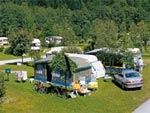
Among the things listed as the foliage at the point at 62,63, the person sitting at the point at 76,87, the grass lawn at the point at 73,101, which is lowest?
the grass lawn at the point at 73,101

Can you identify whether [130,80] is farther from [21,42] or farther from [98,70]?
[21,42]

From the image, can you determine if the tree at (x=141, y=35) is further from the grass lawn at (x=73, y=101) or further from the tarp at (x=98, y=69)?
the grass lawn at (x=73, y=101)

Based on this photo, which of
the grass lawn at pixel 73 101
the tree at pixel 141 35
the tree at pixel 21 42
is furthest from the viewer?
the tree at pixel 141 35

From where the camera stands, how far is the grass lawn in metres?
22.6

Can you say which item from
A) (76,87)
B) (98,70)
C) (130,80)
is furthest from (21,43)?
(130,80)

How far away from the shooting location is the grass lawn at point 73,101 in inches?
890

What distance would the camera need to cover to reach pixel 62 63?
88.9 feet

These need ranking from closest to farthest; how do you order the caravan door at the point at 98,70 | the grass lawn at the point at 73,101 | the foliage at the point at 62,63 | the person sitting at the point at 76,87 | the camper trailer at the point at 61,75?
the grass lawn at the point at 73,101
the person sitting at the point at 76,87
the foliage at the point at 62,63
the camper trailer at the point at 61,75
the caravan door at the point at 98,70

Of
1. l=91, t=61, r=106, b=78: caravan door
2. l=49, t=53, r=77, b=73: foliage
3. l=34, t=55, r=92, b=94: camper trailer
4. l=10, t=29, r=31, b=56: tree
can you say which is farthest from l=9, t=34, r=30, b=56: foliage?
l=49, t=53, r=77, b=73: foliage

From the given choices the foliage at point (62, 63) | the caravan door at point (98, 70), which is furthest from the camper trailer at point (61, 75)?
the caravan door at point (98, 70)

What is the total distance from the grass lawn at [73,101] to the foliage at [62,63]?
2.31 m

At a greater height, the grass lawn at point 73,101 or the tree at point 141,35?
the tree at point 141,35

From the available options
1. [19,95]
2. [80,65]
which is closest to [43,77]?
[80,65]

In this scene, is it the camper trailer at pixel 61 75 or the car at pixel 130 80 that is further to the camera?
the camper trailer at pixel 61 75
